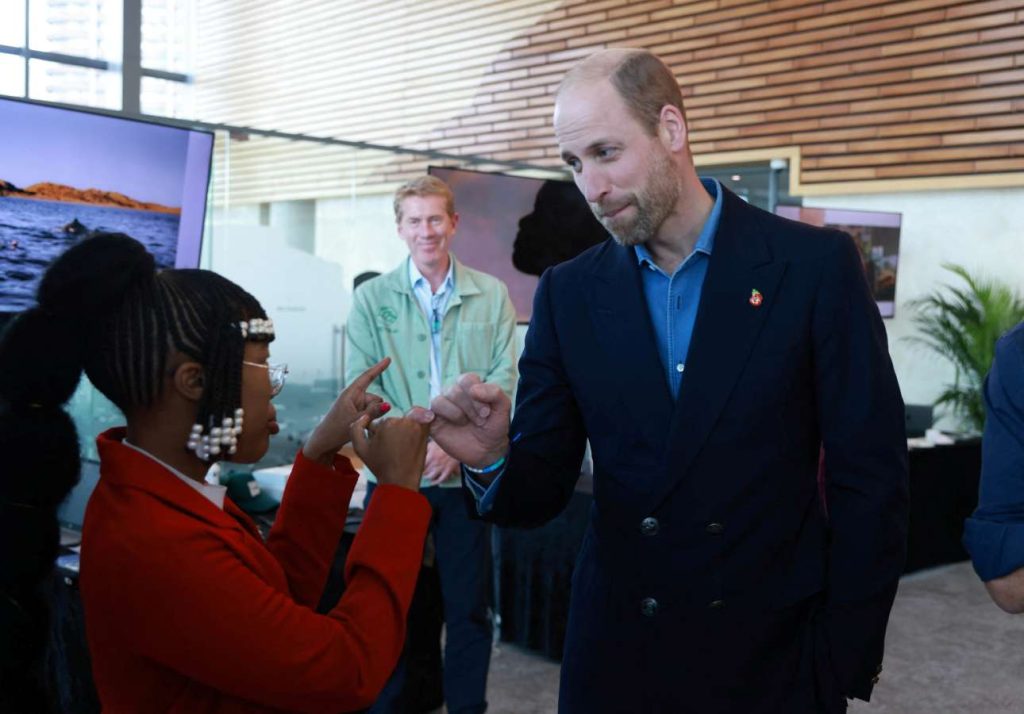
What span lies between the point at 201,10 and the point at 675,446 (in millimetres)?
10851

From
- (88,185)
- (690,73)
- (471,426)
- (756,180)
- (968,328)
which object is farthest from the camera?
(690,73)

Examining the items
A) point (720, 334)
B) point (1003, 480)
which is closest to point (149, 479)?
point (720, 334)

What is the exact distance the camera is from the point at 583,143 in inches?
70.3

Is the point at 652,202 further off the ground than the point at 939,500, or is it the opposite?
the point at 652,202

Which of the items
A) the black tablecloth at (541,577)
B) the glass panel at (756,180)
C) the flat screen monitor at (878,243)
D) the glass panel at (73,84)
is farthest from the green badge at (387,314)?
the glass panel at (756,180)

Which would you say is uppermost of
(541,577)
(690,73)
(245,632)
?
(690,73)

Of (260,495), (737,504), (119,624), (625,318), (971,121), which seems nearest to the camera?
(119,624)

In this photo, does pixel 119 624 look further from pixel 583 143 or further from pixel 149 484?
pixel 583 143

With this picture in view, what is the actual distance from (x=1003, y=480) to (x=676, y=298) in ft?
2.10

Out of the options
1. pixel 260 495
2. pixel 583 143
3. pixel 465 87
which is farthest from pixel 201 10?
pixel 583 143

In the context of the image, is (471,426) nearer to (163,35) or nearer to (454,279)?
(454,279)

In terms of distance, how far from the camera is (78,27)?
4441mm

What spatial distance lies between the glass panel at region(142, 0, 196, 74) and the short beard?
5047mm

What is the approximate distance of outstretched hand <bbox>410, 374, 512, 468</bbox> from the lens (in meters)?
1.85
